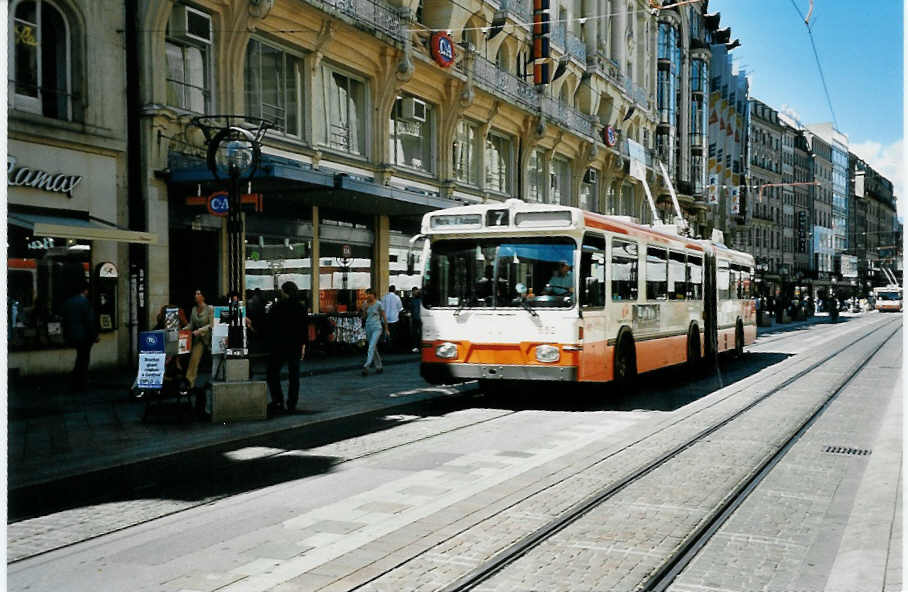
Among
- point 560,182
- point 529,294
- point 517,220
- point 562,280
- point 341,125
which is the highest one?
point 560,182

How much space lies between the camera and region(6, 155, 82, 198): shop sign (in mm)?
15570

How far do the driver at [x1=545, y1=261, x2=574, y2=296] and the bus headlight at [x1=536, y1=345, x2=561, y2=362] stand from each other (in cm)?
76

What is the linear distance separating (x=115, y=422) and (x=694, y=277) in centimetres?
1190

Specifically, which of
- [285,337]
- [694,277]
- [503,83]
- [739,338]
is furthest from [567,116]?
[285,337]

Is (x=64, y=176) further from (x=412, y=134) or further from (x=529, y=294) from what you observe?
(x=412, y=134)

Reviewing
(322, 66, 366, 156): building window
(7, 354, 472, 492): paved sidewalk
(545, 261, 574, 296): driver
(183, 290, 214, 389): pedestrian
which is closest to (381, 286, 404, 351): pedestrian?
(322, 66, 366, 156): building window

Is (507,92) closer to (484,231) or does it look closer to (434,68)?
(434,68)

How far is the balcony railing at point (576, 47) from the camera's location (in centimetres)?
3950

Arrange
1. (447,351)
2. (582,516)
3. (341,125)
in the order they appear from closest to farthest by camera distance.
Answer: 1. (582,516)
2. (447,351)
3. (341,125)

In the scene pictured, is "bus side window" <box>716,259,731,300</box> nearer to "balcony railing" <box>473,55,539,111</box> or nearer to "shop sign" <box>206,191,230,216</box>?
"shop sign" <box>206,191,230,216</box>

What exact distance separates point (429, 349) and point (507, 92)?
20.9 m

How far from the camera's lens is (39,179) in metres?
16.1

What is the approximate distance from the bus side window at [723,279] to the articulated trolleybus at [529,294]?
6.74 meters

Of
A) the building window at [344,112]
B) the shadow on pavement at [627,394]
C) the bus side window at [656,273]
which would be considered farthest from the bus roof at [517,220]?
the building window at [344,112]
